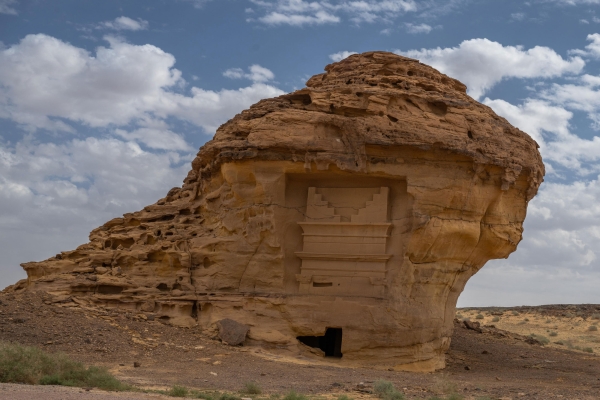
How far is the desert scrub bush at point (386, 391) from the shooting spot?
11031 mm

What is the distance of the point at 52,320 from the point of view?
51.1 feet

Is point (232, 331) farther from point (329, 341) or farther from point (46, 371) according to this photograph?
point (46, 371)

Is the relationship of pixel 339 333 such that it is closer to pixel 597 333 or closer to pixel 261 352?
pixel 261 352

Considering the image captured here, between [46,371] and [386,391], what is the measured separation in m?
5.67

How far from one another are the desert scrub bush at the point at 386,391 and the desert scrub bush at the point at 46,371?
4.13m

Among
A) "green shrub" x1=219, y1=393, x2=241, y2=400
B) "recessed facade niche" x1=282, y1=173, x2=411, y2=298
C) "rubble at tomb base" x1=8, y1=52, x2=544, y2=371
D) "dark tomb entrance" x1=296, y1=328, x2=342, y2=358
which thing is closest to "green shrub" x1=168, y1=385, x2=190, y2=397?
"green shrub" x1=219, y1=393, x2=241, y2=400

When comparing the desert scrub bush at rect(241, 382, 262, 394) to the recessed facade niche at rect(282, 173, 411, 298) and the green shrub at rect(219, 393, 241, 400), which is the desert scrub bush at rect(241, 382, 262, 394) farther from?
the recessed facade niche at rect(282, 173, 411, 298)

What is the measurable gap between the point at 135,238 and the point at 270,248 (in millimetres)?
4115

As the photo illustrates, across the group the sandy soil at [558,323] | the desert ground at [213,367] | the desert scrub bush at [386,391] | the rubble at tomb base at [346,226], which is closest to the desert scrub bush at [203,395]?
the desert ground at [213,367]

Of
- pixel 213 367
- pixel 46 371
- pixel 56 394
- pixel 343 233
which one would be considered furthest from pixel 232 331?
pixel 56 394

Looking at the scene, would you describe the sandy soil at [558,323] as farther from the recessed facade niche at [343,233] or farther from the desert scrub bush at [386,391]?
the desert scrub bush at [386,391]

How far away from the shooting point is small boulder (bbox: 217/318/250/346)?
1658cm

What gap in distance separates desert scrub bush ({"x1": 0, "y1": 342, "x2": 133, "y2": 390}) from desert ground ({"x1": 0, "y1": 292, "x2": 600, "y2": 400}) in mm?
614

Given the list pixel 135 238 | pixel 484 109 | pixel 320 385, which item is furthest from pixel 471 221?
pixel 135 238
